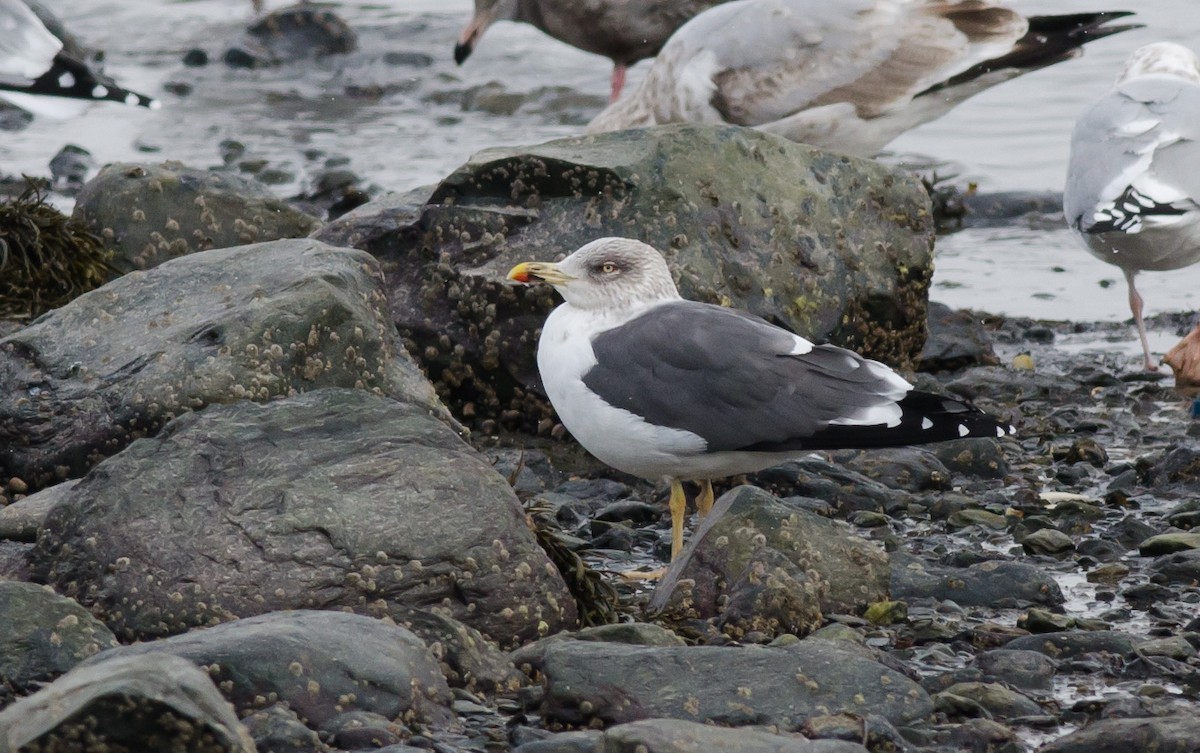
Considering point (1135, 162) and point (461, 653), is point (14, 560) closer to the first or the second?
point (461, 653)

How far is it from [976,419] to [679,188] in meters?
1.97

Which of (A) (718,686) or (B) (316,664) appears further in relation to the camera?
(A) (718,686)

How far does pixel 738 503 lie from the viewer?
4566 mm

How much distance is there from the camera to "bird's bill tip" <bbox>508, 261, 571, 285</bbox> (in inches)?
197

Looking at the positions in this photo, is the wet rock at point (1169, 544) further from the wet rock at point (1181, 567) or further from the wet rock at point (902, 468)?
the wet rock at point (902, 468)

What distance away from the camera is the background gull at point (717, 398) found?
4578 mm

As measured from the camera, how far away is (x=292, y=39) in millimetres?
15406

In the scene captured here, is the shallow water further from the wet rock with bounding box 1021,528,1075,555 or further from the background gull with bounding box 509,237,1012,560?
the background gull with bounding box 509,237,1012,560

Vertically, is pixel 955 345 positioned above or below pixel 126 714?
below

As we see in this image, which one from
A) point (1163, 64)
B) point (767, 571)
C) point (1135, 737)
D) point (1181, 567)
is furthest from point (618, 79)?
point (1135, 737)

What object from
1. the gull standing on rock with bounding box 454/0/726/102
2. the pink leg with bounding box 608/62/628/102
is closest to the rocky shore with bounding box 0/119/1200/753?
the gull standing on rock with bounding box 454/0/726/102

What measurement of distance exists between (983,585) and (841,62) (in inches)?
197

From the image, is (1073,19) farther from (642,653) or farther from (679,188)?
(642,653)

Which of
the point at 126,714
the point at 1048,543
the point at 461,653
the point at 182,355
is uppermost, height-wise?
the point at 126,714
